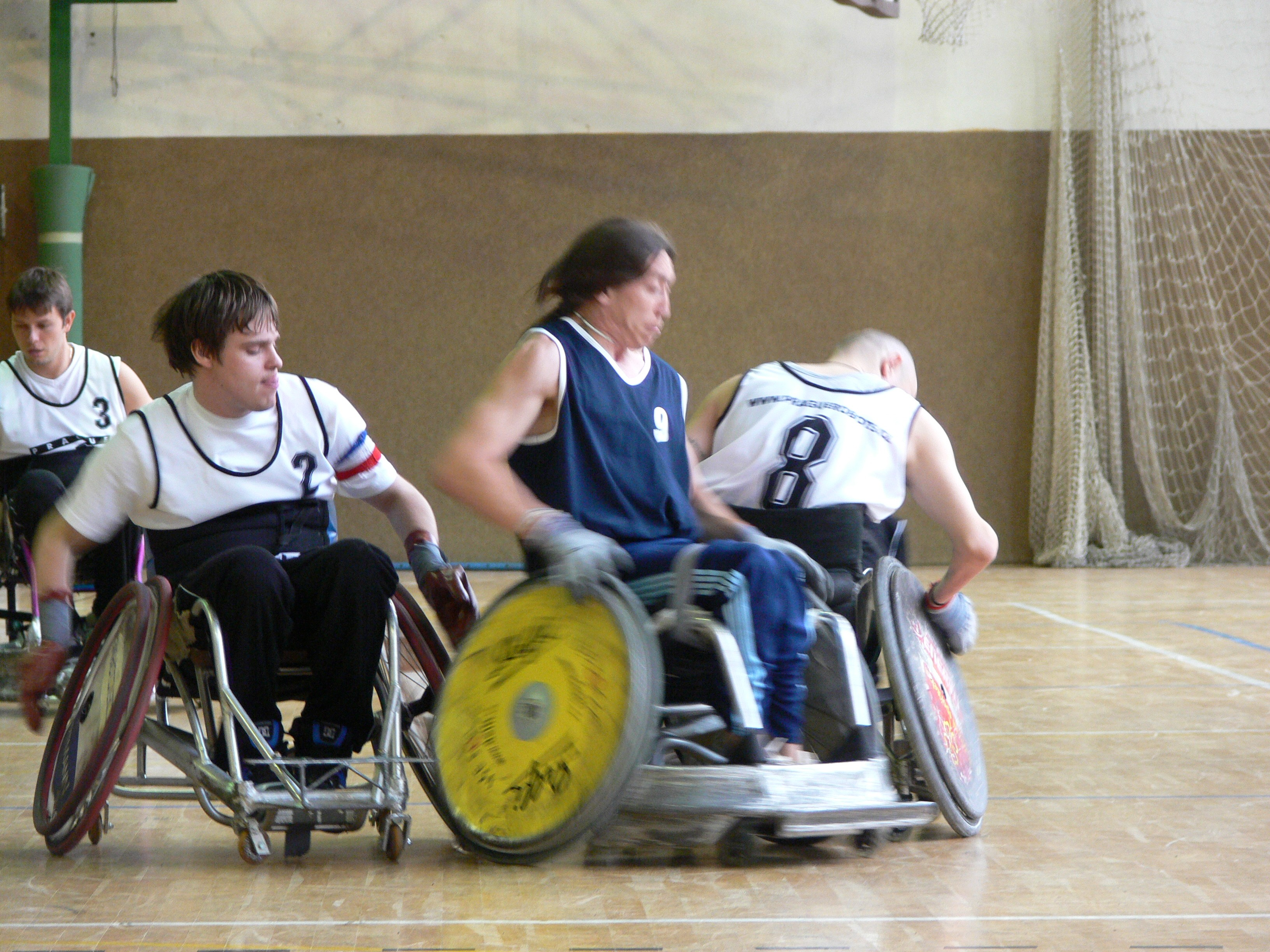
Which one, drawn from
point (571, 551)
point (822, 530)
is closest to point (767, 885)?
point (571, 551)

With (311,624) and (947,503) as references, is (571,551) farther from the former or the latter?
(947,503)

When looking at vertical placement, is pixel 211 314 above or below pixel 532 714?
above

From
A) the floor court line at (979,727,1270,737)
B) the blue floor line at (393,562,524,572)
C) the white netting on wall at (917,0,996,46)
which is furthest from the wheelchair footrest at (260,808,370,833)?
the white netting on wall at (917,0,996,46)

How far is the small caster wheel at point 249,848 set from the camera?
214 centimetres

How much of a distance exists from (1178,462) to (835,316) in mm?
2171

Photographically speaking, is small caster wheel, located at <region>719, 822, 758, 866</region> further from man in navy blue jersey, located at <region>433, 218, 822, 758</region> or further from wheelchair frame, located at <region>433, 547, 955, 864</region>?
man in navy blue jersey, located at <region>433, 218, 822, 758</region>

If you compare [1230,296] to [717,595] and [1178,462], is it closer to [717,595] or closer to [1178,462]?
[1178,462]

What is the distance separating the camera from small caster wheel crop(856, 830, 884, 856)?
233 centimetres

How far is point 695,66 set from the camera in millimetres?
8117

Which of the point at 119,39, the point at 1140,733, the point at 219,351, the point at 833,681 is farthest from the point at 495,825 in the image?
the point at 119,39

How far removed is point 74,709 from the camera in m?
2.36

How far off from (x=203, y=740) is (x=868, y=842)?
1093 millimetres

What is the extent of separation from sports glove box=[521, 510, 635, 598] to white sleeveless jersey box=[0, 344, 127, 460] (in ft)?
7.91

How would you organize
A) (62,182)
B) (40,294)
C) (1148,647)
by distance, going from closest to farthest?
(40,294), (1148,647), (62,182)
